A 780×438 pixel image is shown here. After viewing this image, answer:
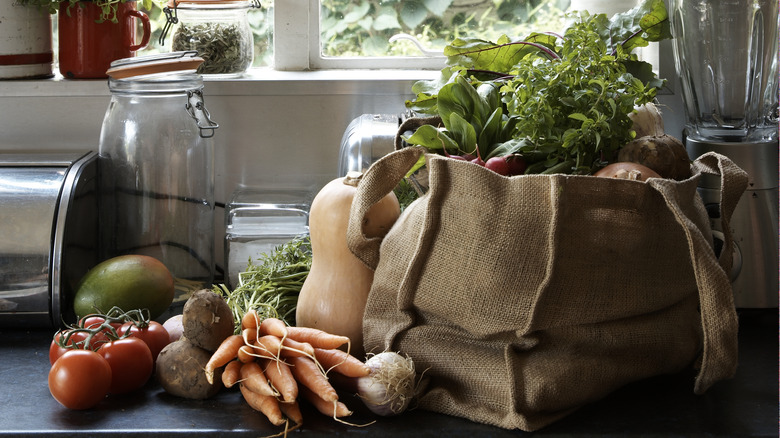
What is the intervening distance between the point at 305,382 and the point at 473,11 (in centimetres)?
91

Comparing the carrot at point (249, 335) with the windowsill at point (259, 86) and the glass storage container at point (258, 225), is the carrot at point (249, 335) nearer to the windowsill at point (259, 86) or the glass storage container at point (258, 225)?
the glass storage container at point (258, 225)

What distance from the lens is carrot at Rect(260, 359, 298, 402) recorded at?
91cm

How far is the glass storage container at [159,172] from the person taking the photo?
51.1 inches

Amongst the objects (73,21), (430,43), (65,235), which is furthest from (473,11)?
(65,235)

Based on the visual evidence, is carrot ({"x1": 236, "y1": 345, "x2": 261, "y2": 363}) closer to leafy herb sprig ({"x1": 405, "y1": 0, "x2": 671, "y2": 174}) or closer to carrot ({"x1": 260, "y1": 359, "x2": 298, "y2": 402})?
carrot ({"x1": 260, "y1": 359, "x2": 298, "y2": 402})

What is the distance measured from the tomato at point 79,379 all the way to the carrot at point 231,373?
0.14 m

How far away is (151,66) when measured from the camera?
123cm

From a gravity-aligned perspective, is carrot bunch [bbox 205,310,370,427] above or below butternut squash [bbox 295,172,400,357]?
below

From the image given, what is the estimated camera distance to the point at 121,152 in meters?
1.31

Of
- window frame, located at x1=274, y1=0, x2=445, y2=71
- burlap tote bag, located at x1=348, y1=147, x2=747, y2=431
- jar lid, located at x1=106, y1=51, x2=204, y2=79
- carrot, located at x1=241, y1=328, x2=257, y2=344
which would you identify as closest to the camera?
burlap tote bag, located at x1=348, y1=147, x2=747, y2=431

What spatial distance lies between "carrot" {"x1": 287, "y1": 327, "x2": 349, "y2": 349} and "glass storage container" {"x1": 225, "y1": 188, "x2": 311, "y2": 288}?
1.04ft

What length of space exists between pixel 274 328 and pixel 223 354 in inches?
2.7

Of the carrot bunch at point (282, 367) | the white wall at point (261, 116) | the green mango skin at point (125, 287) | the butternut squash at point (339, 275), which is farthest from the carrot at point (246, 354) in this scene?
the white wall at point (261, 116)

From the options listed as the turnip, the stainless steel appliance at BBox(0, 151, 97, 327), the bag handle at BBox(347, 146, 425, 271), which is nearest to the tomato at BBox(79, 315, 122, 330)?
the stainless steel appliance at BBox(0, 151, 97, 327)
